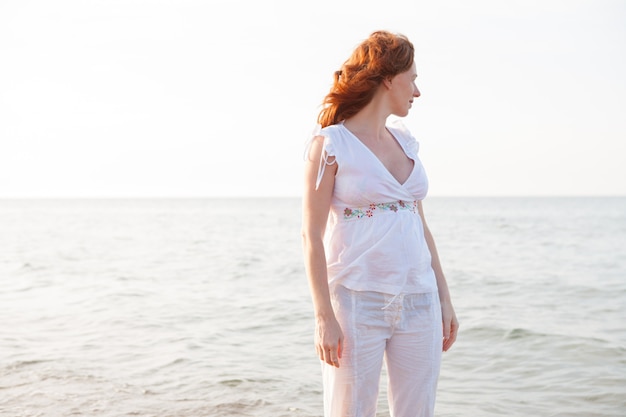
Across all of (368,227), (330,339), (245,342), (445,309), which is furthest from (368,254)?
(245,342)

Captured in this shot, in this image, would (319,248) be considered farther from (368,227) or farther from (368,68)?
(368,68)

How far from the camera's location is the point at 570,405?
577 centimetres

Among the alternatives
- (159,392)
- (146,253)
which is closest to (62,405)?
(159,392)

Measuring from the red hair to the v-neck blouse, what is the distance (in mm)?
104

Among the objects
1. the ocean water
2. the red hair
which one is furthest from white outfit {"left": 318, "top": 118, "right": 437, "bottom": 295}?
the ocean water

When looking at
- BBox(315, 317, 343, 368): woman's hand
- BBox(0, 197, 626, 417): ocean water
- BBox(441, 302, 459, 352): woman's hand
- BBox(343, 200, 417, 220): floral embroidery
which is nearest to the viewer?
BBox(315, 317, 343, 368): woman's hand

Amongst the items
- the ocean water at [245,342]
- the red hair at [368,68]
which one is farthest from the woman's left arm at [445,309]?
the ocean water at [245,342]

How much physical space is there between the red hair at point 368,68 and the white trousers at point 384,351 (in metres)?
0.71

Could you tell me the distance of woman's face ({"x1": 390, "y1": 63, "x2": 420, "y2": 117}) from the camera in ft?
8.57

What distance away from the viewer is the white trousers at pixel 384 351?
2521 millimetres

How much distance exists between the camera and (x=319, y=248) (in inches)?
99.4

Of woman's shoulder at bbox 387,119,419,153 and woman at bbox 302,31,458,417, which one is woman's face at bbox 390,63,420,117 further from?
woman's shoulder at bbox 387,119,419,153

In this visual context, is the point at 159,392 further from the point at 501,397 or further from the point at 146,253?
the point at 146,253

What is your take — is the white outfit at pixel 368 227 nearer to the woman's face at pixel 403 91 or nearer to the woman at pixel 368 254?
the woman at pixel 368 254
